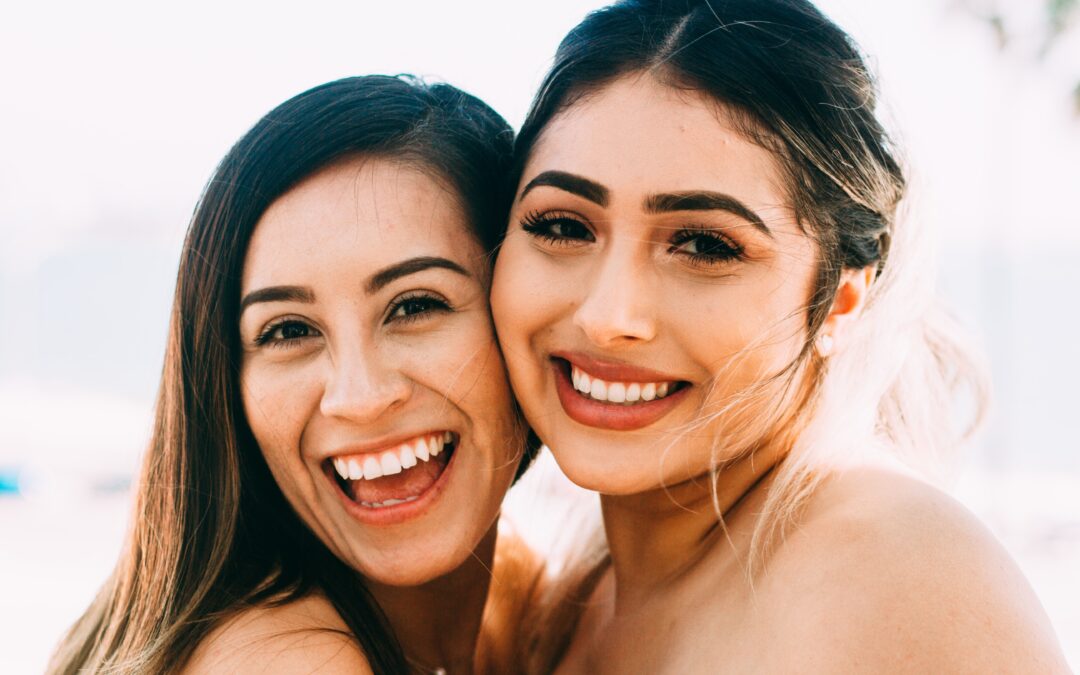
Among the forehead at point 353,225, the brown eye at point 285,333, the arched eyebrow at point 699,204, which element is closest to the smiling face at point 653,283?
the arched eyebrow at point 699,204

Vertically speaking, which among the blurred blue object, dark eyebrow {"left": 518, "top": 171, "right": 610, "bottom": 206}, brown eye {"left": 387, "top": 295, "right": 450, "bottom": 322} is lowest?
the blurred blue object

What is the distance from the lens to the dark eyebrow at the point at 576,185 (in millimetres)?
1913

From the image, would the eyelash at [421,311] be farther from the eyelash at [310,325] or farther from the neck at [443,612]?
the neck at [443,612]

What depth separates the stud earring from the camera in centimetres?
203

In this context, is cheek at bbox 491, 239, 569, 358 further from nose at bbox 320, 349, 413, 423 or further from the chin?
the chin

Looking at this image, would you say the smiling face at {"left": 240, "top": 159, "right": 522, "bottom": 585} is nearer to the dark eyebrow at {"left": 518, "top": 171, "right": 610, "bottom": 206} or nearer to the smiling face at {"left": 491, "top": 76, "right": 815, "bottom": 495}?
the smiling face at {"left": 491, "top": 76, "right": 815, "bottom": 495}

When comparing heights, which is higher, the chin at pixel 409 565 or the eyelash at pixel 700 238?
the eyelash at pixel 700 238

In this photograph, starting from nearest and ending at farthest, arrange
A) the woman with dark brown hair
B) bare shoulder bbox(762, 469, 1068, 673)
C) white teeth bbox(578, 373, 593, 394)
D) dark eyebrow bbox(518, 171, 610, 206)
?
bare shoulder bbox(762, 469, 1068, 673) < the woman with dark brown hair < dark eyebrow bbox(518, 171, 610, 206) < white teeth bbox(578, 373, 593, 394)

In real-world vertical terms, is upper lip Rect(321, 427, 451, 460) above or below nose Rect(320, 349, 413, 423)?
below

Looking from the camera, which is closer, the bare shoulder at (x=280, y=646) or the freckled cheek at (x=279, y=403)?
the bare shoulder at (x=280, y=646)

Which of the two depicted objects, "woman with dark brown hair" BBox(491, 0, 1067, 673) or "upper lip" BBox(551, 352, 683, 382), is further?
"upper lip" BBox(551, 352, 683, 382)

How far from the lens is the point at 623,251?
6.24 feet

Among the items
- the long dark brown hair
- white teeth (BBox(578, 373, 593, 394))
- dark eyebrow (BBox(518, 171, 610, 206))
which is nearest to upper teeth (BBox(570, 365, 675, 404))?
white teeth (BBox(578, 373, 593, 394))

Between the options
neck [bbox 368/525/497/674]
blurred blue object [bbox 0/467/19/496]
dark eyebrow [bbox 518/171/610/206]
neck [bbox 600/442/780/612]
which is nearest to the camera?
dark eyebrow [bbox 518/171/610/206]
